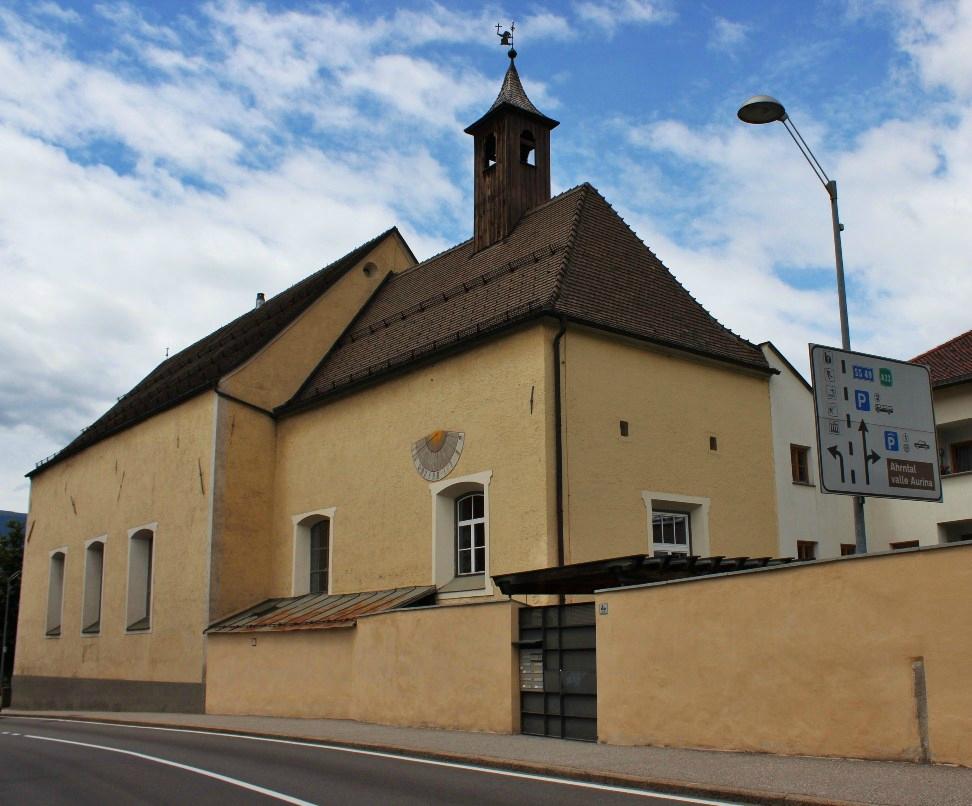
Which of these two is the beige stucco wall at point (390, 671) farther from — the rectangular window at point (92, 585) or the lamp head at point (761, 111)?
the rectangular window at point (92, 585)

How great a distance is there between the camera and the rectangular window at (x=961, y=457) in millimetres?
26938

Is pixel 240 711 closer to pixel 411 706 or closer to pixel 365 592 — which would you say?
pixel 365 592

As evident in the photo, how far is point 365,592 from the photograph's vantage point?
2236 centimetres

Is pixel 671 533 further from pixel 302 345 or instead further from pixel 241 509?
pixel 302 345

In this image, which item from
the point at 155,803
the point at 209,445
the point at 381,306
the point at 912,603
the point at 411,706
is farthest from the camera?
the point at 381,306

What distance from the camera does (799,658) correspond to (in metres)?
11.1

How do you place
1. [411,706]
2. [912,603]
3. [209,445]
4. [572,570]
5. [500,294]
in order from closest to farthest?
[912,603]
[572,570]
[411,706]
[500,294]
[209,445]

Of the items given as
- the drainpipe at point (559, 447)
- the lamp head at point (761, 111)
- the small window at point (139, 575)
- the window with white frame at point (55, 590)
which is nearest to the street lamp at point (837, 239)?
the lamp head at point (761, 111)

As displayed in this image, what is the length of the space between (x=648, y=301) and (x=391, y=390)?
571cm

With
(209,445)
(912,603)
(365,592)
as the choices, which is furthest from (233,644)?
(912,603)

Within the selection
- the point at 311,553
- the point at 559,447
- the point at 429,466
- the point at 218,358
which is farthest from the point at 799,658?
the point at 218,358

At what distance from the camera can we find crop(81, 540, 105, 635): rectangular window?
3222cm

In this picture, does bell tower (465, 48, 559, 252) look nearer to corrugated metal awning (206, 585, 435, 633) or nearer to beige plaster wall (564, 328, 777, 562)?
beige plaster wall (564, 328, 777, 562)

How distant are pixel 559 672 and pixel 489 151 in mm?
15301
